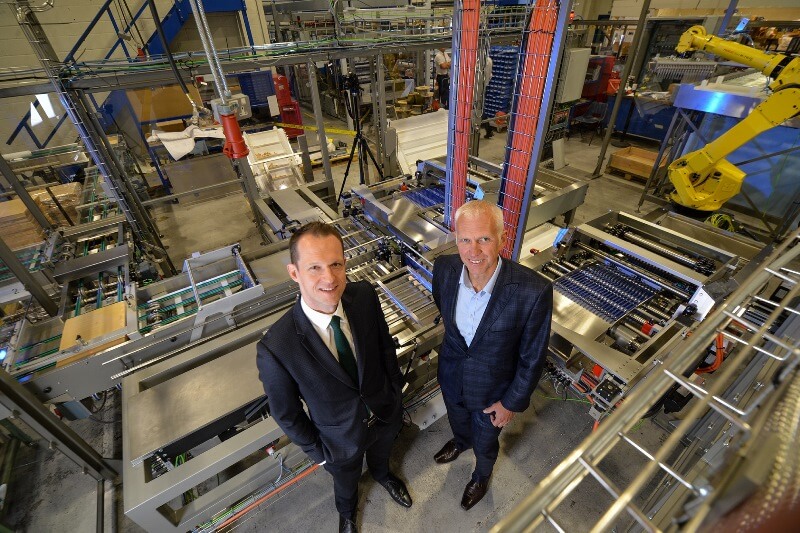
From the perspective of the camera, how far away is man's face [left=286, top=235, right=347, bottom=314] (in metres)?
1.45

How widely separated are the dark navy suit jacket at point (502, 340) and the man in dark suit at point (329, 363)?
367 mm

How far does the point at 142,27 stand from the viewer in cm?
782

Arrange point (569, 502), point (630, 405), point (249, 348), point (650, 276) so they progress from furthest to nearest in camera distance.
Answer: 1. point (650, 276)
2. point (569, 502)
3. point (249, 348)
4. point (630, 405)

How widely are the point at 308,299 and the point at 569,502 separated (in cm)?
242

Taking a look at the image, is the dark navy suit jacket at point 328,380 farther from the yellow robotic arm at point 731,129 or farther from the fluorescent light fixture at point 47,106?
the fluorescent light fixture at point 47,106

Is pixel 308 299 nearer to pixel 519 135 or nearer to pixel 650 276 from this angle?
pixel 519 135

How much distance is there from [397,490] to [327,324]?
165cm

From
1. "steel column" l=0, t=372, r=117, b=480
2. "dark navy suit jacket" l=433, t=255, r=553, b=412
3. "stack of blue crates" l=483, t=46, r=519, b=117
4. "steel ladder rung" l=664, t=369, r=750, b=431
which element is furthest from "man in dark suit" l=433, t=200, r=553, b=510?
"stack of blue crates" l=483, t=46, r=519, b=117

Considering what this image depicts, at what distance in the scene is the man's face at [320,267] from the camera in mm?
1445

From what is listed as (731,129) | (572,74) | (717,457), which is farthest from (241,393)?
(572,74)

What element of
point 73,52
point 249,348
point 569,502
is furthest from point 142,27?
point 569,502

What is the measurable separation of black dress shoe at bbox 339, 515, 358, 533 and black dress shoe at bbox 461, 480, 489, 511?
0.77 m

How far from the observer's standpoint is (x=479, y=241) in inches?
62.7

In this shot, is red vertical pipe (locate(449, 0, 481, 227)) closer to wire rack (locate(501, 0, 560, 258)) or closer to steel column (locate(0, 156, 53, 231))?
wire rack (locate(501, 0, 560, 258))
